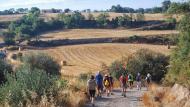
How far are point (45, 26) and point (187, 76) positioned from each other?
122 m

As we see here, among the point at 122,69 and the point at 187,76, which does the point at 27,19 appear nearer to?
the point at 122,69

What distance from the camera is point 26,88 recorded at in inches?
734

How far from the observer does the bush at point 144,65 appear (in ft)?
154

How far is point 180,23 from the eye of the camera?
95.6 ft

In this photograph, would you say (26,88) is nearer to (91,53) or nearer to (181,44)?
(181,44)

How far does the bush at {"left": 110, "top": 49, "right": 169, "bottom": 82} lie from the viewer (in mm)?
46906

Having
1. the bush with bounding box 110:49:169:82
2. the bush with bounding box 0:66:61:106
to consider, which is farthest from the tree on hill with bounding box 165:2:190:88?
the bush with bounding box 110:49:169:82

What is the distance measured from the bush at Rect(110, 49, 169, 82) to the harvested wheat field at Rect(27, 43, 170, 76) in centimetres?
2670

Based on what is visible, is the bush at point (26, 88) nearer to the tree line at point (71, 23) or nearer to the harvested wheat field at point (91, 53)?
the harvested wheat field at point (91, 53)

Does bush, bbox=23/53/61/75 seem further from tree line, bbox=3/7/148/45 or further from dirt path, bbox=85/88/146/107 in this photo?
tree line, bbox=3/7/148/45

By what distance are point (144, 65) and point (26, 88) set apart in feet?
97.2

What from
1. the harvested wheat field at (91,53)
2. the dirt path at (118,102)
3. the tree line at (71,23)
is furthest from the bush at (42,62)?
the tree line at (71,23)

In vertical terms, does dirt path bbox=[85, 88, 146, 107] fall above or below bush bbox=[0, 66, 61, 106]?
below

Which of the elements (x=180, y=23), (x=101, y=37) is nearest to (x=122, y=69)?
(x=180, y=23)
